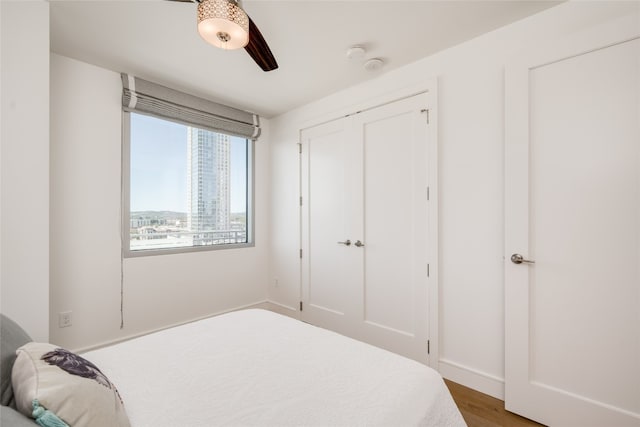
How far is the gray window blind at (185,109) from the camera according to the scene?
2494mm

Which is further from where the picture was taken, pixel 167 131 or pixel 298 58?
pixel 167 131

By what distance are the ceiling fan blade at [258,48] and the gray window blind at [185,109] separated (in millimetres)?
1504

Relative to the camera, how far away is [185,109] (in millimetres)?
2811

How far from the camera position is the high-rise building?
3057mm

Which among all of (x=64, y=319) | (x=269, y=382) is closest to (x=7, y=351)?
(x=269, y=382)

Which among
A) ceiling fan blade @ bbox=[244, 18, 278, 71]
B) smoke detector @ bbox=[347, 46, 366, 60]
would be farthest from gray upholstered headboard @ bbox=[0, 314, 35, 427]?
smoke detector @ bbox=[347, 46, 366, 60]

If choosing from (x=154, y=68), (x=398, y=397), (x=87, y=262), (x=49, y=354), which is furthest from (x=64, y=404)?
(x=154, y=68)

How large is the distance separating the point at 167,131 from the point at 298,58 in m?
1.60

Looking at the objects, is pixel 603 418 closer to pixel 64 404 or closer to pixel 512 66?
pixel 512 66

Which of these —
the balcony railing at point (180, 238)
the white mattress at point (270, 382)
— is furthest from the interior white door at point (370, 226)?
the white mattress at point (270, 382)

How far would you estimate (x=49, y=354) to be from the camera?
0.83 m

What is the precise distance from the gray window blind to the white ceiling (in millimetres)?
106

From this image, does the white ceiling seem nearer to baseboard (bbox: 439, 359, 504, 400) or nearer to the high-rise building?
the high-rise building

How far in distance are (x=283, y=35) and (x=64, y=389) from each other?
2.17 m
